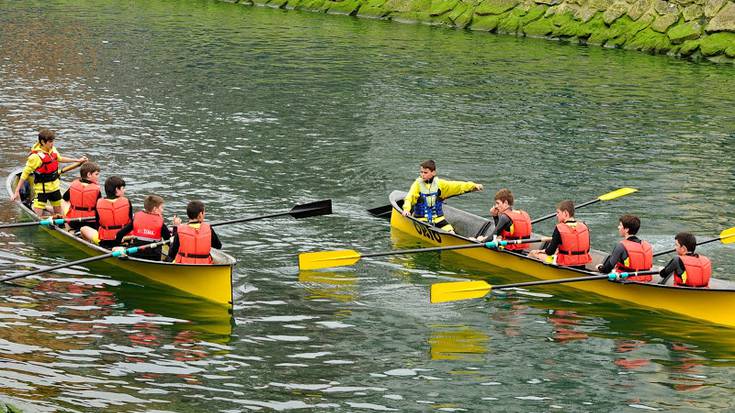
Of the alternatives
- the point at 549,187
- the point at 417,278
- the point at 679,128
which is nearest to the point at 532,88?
the point at 679,128

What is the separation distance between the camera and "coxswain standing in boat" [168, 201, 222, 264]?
18.6 meters

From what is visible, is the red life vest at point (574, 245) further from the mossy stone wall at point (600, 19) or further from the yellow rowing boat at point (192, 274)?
the mossy stone wall at point (600, 19)

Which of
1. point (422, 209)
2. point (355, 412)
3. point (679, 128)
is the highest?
point (679, 128)

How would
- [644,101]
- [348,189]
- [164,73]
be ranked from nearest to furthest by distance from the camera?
[348,189] < [644,101] < [164,73]

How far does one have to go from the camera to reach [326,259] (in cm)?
2006

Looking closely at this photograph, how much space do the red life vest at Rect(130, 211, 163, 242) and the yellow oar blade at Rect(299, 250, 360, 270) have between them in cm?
257

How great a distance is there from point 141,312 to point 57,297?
1.61 m

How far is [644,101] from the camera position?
36375 millimetres

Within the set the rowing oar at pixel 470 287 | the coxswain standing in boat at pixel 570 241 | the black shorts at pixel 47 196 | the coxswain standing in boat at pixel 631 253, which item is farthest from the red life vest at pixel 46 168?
the coxswain standing in boat at pixel 631 253

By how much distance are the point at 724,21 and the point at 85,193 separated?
30864 mm

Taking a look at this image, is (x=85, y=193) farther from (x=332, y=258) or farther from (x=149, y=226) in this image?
(x=332, y=258)

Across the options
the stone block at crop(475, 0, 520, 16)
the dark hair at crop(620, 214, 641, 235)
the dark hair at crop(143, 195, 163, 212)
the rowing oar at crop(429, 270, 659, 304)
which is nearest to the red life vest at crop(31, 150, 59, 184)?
the dark hair at crop(143, 195, 163, 212)

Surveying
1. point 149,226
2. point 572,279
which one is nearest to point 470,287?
A: point 572,279

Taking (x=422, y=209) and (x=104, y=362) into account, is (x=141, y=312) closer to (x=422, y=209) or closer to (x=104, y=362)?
(x=104, y=362)
